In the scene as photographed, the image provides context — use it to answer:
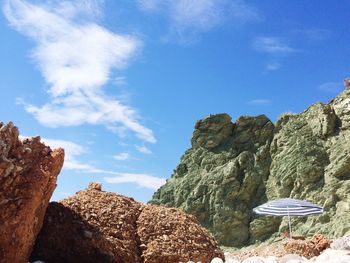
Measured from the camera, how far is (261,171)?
37.3 m

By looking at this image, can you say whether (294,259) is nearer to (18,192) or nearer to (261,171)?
(18,192)

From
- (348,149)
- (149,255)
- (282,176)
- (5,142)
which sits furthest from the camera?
(282,176)

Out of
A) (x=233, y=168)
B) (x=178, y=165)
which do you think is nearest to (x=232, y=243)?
(x=233, y=168)

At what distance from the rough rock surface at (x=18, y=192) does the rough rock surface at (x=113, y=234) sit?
1.95 ft

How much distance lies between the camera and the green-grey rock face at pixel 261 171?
33.1 m

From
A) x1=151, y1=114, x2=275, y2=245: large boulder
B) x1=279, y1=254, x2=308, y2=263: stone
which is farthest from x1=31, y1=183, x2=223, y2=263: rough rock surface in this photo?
x1=151, y1=114, x2=275, y2=245: large boulder

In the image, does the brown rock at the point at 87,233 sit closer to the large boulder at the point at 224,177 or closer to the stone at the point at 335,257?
the stone at the point at 335,257

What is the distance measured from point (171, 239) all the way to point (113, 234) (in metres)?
0.89

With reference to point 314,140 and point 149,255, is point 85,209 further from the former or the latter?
point 314,140

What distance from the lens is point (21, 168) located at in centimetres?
589

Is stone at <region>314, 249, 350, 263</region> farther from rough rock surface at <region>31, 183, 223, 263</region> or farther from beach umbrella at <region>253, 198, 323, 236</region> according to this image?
beach umbrella at <region>253, 198, 323, 236</region>

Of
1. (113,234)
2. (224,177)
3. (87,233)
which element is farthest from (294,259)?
(224,177)

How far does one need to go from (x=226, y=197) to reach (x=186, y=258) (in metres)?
29.7

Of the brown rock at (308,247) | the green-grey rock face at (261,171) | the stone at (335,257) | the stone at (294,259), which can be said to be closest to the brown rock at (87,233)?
the stone at (294,259)
